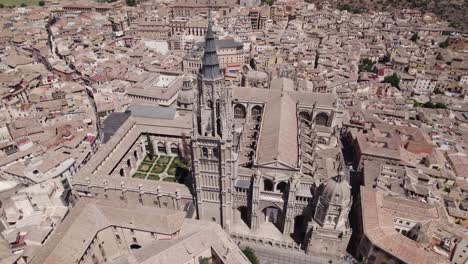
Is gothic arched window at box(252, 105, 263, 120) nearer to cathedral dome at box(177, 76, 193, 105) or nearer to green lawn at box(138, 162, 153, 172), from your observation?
cathedral dome at box(177, 76, 193, 105)

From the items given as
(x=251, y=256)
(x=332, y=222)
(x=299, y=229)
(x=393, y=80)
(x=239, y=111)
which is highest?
(x=239, y=111)

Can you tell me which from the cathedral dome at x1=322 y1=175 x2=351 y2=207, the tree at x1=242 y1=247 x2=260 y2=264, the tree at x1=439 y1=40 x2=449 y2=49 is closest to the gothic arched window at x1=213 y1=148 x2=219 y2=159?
the tree at x1=242 y1=247 x2=260 y2=264

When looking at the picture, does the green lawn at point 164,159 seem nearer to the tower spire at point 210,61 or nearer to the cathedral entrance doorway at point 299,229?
the cathedral entrance doorway at point 299,229

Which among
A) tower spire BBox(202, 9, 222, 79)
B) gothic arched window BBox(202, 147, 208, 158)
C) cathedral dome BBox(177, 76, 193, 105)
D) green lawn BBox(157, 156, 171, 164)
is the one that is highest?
tower spire BBox(202, 9, 222, 79)

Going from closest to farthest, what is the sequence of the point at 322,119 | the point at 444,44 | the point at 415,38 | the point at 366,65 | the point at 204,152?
the point at 204,152, the point at 322,119, the point at 366,65, the point at 444,44, the point at 415,38

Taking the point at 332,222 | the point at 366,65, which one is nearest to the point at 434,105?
the point at 366,65

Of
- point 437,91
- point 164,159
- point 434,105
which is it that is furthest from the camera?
point 437,91

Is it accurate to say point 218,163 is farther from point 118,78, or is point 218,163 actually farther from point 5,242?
point 118,78

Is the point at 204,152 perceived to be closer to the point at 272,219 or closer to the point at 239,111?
the point at 272,219

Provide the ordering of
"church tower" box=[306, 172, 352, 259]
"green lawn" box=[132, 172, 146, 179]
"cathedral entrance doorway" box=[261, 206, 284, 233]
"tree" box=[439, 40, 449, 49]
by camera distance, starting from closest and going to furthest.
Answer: "church tower" box=[306, 172, 352, 259] → "cathedral entrance doorway" box=[261, 206, 284, 233] → "green lawn" box=[132, 172, 146, 179] → "tree" box=[439, 40, 449, 49]
